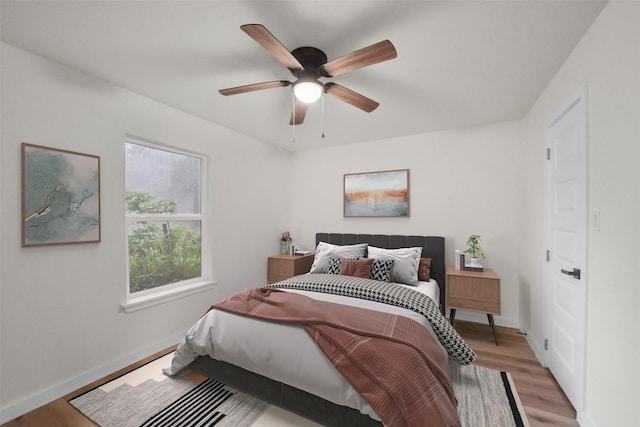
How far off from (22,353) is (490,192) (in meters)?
4.56

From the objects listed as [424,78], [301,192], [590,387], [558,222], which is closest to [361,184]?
[301,192]

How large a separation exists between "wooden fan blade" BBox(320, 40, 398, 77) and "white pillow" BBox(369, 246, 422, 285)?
2.08 meters

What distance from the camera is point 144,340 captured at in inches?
100

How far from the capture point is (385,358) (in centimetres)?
149

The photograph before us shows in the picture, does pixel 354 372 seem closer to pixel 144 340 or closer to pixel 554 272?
pixel 554 272

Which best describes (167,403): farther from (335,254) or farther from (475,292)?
(475,292)

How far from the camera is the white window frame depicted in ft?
8.25

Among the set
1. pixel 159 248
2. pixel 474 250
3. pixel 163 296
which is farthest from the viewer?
pixel 474 250

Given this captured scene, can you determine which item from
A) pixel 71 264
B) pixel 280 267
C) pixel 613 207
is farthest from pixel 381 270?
pixel 71 264

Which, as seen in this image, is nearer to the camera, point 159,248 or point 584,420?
point 584,420

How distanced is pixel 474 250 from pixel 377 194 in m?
1.43

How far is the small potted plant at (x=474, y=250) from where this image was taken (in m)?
3.18

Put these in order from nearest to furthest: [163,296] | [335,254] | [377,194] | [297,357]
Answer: [297,357] → [163,296] → [335,254] → [377,194]

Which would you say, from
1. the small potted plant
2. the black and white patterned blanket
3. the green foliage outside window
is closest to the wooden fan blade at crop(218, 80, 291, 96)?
the green foliage outside window
